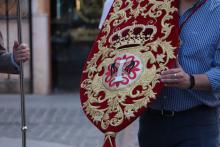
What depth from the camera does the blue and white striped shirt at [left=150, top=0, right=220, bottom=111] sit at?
115 inches

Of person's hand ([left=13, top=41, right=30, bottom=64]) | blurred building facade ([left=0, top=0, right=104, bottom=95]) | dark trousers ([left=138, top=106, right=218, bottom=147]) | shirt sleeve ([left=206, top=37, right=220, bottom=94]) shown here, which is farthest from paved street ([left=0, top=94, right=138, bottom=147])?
shirt sleeve ([left=206, top=37, right=220, bottom=94])

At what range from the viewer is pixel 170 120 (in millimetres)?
3078

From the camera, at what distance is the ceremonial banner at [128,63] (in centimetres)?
283

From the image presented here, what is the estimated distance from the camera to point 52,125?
26.4 ft

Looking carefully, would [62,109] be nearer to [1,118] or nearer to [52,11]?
[1,118]

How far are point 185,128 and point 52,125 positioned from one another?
5153 millimetres

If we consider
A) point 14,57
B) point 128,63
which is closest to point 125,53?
point 128,63

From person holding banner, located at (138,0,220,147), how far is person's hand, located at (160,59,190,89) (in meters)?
0.03

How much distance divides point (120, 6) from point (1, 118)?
571 cm

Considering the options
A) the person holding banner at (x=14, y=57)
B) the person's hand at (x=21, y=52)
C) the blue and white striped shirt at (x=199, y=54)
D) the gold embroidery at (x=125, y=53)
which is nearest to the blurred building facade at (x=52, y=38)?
the person holding banner at (x=14, y=57)

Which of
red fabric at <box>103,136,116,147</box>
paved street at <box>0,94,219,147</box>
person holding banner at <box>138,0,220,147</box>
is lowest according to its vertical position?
paved street at <box>0,94,219,147</box>

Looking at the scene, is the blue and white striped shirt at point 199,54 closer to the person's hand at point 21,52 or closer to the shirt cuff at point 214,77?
the shirt cuff at point 214,77

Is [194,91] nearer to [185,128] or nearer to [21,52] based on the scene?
[185,128]

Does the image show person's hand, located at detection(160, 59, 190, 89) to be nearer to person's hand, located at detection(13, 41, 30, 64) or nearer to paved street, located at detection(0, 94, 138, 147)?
person's hand, located at detection(13, 41, 30, 64)
